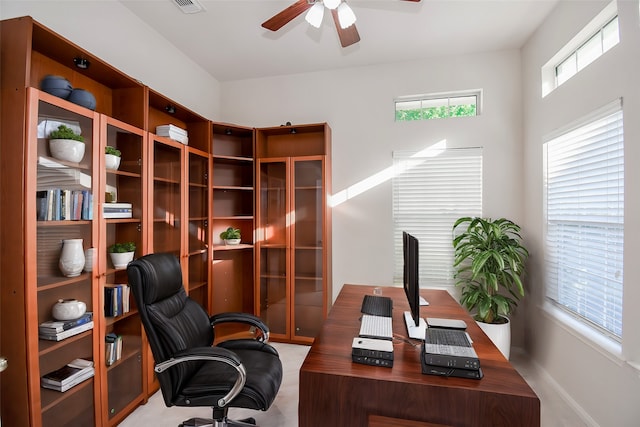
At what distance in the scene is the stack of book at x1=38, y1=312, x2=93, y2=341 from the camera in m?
1.56

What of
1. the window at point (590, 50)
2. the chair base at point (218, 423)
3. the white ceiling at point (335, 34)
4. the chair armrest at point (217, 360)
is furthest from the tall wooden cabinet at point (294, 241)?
the window at point (590, 50)

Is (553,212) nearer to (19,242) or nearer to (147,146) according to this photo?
(147,146)

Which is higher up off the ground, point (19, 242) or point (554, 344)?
point (19, 242)

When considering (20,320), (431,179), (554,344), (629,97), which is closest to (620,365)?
(554,344)

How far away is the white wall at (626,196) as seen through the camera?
162 cm

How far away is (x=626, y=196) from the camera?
65.4 inches

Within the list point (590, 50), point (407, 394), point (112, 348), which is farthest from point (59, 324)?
point (590, 50)

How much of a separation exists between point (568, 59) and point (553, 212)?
130 cm

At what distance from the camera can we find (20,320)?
1437mm

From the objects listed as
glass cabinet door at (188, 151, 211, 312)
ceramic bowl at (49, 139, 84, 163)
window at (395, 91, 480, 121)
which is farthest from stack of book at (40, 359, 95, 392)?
window at (395, 91, 480, 121)

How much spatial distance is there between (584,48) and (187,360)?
11.5 feet

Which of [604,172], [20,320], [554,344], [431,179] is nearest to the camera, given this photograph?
[20,320]

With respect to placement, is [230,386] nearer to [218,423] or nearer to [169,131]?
[218,423]

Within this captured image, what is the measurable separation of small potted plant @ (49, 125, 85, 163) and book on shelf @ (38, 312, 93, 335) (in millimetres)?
931
